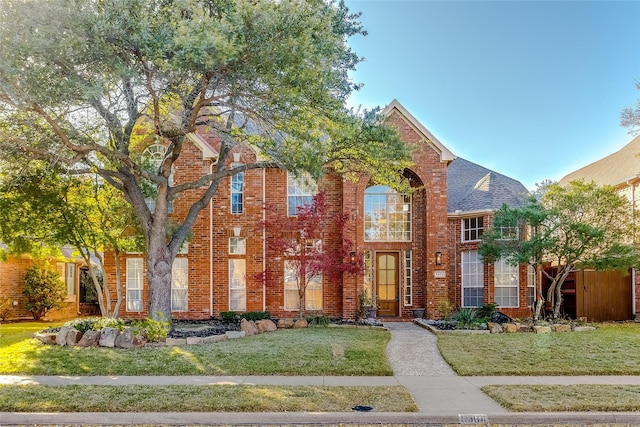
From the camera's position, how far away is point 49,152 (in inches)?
481

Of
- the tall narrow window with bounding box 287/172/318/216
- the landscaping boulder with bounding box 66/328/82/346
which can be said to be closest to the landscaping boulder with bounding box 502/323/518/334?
the tall narrow window with bounding box 287/172/318/216

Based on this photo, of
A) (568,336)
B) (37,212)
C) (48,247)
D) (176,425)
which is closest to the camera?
(176,425)

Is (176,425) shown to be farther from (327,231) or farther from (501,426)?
(327,231)

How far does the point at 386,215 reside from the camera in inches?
752

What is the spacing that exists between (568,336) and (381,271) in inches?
272

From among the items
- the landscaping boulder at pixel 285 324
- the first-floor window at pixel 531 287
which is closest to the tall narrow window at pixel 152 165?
the landscaping boulder at pixel 285 324

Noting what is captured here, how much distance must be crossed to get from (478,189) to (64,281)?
17.7 m

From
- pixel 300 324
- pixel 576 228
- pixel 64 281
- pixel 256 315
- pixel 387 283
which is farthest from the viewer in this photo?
pixel 64 281

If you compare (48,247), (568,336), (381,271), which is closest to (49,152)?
(48,247)

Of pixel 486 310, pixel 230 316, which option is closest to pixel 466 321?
pixel 486 310

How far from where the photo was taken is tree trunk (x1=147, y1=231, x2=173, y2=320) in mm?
13688

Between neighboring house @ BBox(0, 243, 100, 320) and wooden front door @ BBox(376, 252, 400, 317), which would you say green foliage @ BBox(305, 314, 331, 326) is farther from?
neighboring house @ BBox(0, 243, 100, 320)

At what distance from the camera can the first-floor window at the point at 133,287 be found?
18.3 metres

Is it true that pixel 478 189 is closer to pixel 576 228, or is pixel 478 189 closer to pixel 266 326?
pixel 576 228
